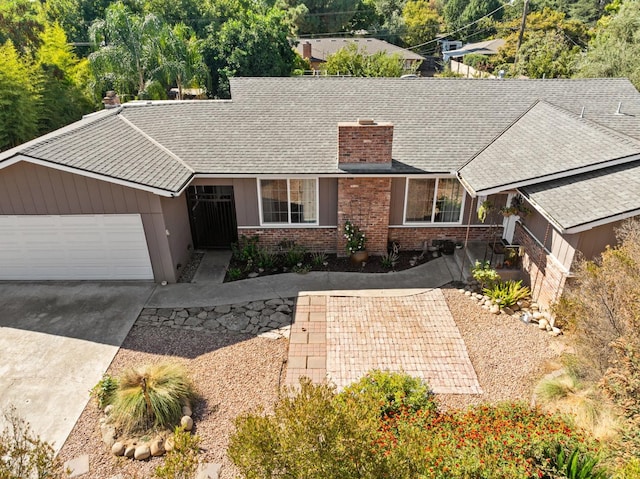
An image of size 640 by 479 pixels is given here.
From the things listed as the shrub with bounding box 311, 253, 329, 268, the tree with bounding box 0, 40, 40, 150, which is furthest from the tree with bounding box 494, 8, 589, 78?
the tree with bounding box 0, 40, 40, 150

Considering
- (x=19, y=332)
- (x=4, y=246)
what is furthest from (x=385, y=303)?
(x=4, y=246)

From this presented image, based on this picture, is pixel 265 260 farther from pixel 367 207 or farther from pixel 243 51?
pixel 243 51

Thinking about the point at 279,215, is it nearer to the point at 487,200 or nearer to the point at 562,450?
the point at 487,200

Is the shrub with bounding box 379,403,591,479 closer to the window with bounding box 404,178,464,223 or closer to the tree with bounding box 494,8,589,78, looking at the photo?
the window with bounding box 404,178,464,223

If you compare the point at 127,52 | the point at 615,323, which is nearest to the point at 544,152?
the point at 615,323

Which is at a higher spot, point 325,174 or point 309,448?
point 325,174

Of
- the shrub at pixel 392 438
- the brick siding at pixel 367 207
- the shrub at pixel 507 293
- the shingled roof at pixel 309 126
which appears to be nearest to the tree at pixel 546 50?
the shingled roof at pixel 309 126
